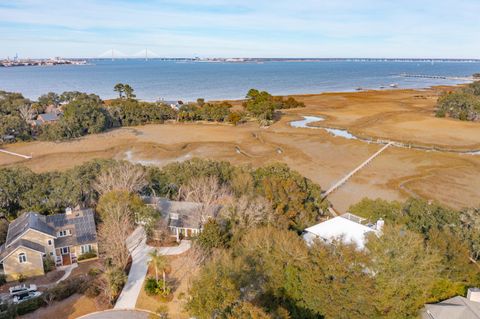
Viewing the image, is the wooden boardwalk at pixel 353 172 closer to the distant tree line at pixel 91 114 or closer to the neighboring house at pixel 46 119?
the distant tree line at pixel 91 114

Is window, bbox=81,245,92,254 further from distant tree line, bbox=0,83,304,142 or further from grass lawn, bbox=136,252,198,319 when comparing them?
distant tree line, bbox=0,83,304,142

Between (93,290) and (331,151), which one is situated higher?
(331,151)

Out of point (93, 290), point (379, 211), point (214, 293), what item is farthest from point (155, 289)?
point (379, 211)

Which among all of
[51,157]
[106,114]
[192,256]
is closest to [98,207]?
[192,256]

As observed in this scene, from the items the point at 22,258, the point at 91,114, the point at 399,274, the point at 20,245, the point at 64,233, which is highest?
the point at 91,114

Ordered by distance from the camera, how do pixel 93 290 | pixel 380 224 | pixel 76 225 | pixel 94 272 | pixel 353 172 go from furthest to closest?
pixel 353 172 → pixel 76 225 → pixel 380 224 → pixel 94 272 → pixel 93 290

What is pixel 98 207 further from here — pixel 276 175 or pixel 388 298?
pixel 388 298

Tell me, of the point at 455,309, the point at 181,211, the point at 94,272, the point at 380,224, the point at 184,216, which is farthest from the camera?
the point at 181,211

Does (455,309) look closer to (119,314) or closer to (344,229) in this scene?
(344,229)
